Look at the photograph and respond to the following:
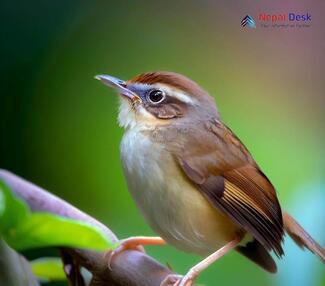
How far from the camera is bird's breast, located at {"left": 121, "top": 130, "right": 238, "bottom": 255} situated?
89 cm

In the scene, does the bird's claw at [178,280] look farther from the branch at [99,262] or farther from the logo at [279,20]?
the logo at [279,20]

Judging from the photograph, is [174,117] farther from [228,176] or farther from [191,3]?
[191,3]

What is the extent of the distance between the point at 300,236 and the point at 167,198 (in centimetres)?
34

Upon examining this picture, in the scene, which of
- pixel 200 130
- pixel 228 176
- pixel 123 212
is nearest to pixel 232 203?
pixel 228 176

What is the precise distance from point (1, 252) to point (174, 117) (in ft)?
1.48

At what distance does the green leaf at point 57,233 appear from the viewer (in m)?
0.43

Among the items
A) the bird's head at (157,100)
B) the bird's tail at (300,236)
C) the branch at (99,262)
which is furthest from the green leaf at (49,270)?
the bird's tail at (300,236)

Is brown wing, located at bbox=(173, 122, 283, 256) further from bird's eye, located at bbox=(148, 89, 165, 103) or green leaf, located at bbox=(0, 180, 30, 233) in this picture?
green leaf, located at bbox=(0, 180, 30, 233)

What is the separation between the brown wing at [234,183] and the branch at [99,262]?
6.7 inches

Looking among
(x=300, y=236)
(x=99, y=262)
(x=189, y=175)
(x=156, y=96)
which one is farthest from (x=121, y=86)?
(x=300, y=236)

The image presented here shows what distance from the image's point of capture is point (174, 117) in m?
0.98

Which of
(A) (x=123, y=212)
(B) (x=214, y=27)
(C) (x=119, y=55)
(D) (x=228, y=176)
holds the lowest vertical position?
(A) (x=123, y=212)

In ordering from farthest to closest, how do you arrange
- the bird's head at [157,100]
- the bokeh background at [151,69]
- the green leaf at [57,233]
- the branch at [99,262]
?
the bokeh background at [151,69] < the bird's head at [157,100] < the branch at [99,262] < the green leaf at [57,233]

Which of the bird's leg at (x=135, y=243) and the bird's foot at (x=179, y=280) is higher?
the bird's leg at (x=135, y=243)
